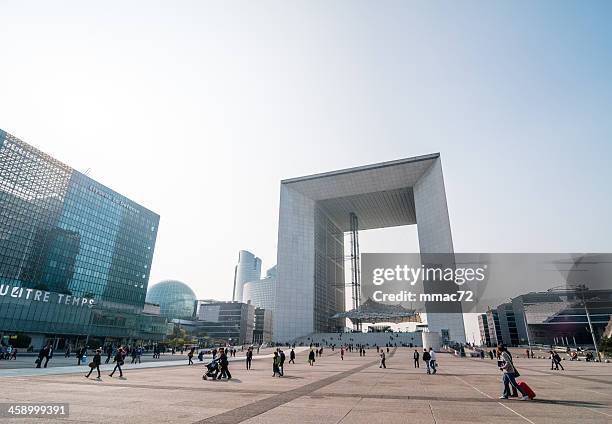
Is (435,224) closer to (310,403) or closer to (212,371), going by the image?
(212,371)

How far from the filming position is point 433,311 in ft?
267

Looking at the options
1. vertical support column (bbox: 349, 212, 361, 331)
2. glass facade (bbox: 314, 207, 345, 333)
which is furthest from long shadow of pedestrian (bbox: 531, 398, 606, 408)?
vertical support column (bbox: 349, 212, 361, 331)

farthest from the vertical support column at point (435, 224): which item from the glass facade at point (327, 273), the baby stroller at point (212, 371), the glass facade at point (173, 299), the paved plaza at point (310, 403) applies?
the glass facade at point (173, 299)

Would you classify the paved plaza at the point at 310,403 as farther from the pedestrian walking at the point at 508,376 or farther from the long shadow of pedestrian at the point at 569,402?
the pedestrian walking at the point at 508,376

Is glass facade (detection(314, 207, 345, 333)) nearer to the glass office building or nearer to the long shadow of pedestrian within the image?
the glass office building

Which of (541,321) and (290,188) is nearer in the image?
(290,188)

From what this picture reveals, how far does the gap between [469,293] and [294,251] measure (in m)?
47.3

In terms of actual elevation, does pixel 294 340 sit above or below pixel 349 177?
below

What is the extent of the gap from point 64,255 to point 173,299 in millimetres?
→ 90580

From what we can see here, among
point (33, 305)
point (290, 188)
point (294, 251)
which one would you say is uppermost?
point (290, 188)

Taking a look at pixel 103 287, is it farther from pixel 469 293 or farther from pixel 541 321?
pixel 541 321

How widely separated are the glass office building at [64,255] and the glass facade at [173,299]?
60.0 m

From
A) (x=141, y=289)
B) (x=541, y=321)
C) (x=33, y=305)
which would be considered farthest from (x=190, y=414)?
(x=541, y=321)

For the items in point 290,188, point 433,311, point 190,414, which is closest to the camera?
point 190,414
